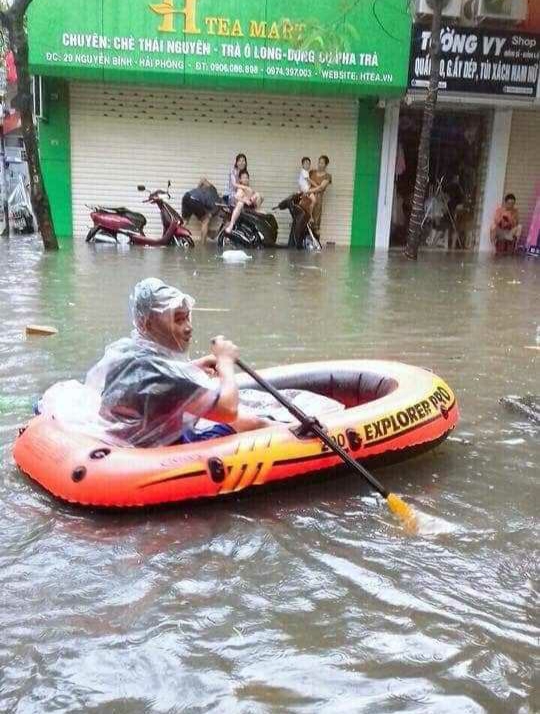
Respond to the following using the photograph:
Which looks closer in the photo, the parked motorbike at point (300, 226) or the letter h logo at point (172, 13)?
the letter h logo at point (172, 13)

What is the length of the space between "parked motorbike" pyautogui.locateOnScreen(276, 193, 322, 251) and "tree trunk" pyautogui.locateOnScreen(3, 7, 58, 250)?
4.72 metres

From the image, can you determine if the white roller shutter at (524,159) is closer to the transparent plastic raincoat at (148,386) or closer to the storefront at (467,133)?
the storefront at (467,133)

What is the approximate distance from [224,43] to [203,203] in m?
2.79

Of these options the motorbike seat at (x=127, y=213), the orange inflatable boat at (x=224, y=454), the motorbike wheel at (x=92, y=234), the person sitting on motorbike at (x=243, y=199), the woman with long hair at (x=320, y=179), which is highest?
the woman with long hair at (x=320, y=179)

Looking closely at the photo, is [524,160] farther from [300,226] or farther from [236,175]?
[236,175]

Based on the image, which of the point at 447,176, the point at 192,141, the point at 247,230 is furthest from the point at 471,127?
the point at 192,141

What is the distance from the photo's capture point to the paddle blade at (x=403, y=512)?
3014 mm

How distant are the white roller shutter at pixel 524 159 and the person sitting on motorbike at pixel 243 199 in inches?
206

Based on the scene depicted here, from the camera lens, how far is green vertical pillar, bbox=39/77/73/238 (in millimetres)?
14047

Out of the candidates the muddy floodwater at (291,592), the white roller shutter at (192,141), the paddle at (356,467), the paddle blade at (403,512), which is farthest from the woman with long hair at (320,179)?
the paddle blade at (403,512)

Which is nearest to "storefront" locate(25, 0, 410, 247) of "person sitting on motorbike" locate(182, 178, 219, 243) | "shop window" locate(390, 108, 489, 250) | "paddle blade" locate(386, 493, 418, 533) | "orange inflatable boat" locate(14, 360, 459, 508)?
"person sitting on motorbike" locate(182, 178, 219, 243)

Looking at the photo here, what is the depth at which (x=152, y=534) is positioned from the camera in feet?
9.58

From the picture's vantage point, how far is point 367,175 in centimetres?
1523

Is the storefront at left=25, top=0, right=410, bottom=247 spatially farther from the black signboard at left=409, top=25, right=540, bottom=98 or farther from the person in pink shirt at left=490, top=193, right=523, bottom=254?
the person in pink shirt at left=490, top=193, right=523, bottom=254
